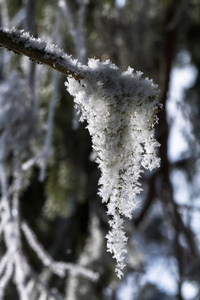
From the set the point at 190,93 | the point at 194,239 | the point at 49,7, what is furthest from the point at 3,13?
the point at 194,239

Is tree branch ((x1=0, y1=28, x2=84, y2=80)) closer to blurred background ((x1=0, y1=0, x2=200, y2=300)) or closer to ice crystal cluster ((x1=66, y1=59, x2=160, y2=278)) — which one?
ice crystal cluster ((x1=66, y1=59, x2=160, y2=278))

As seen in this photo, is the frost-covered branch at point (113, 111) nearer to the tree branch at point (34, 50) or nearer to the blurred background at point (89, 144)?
the tree branch at point (34, 50)

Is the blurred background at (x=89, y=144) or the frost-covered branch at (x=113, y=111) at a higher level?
the blurred background at (x=89, y=144)

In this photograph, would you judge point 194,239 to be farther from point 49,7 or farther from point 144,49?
point 49,7

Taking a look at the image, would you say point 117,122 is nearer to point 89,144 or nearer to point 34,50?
point 34,50

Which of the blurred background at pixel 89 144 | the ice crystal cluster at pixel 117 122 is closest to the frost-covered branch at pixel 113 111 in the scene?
the ice crystal cluster at pixel 117 122

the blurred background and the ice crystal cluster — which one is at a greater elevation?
the blurred background

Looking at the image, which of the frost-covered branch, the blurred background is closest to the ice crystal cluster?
the frost-covered branch
